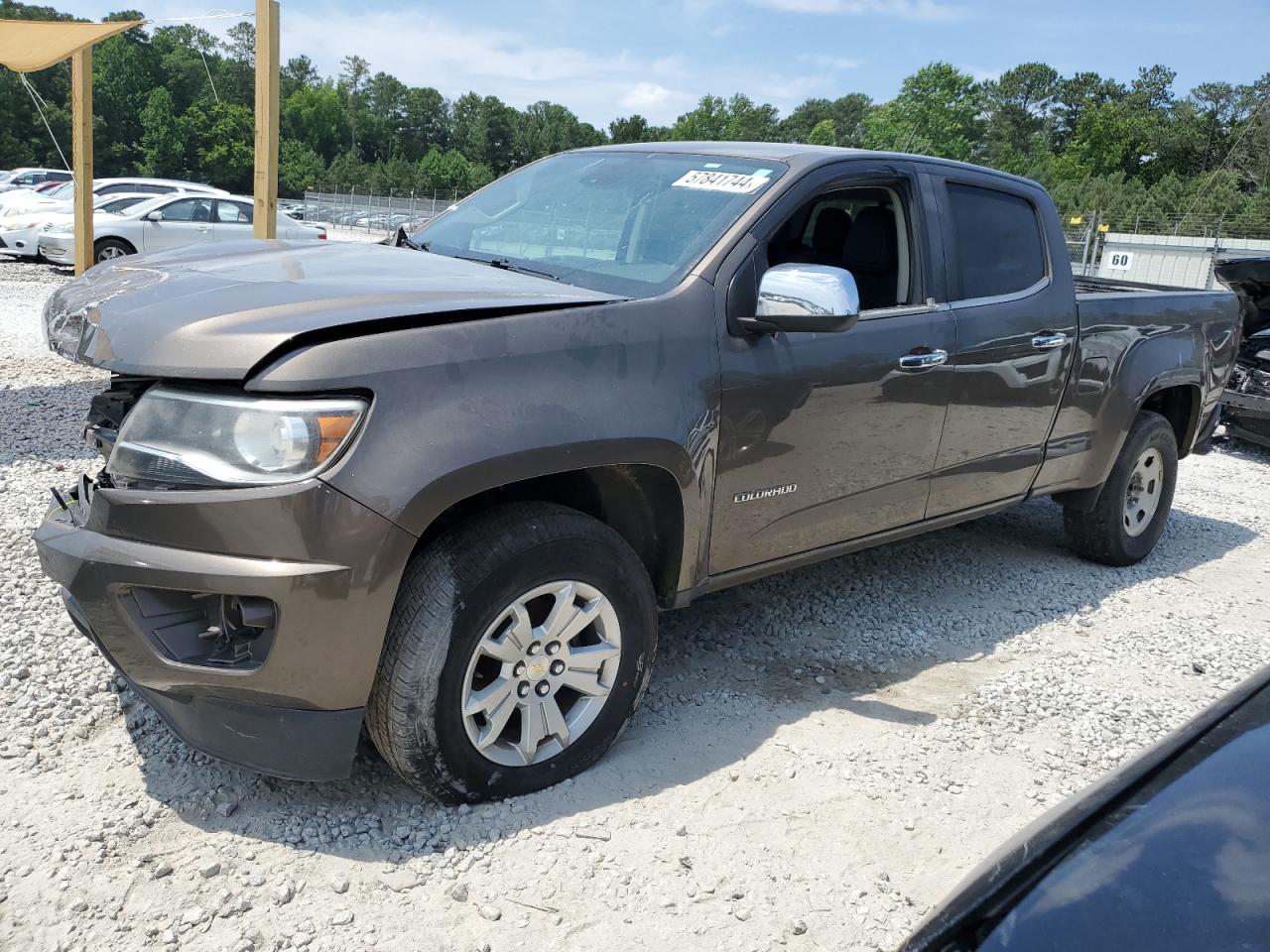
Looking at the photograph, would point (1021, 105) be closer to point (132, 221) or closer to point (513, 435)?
point (132, 221)

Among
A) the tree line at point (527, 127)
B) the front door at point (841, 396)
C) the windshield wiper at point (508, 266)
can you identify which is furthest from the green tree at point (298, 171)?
the front door at point (841, 396)

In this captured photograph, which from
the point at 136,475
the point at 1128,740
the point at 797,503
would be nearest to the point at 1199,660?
the point at 1128,740

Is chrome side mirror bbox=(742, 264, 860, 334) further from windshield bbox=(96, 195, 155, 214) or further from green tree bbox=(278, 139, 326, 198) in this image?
green tree bbox=(278, 139, 326, 198)

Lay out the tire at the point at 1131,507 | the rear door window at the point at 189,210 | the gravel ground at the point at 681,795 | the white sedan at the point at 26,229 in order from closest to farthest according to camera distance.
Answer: the gravel ground at the point at 681,795, the tire at the point at 1131,507, the rear door window at the point at 189,210, the white sedan at the point at 26,229

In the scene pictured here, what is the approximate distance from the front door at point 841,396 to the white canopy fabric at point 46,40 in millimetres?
9107

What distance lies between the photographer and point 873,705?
358cm

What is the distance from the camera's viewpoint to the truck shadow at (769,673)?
2.71 metres

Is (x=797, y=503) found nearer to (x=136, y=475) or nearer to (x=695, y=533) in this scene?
(x=695, y=533)

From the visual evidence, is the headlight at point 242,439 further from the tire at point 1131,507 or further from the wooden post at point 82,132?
the wooden post at point 82,132

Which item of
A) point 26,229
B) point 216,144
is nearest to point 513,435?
point 26,229

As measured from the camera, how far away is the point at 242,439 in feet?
7.60

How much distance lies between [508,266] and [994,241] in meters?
2.08

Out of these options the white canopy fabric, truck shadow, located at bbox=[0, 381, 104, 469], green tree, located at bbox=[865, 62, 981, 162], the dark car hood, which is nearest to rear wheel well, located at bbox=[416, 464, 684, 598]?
the dark car hood

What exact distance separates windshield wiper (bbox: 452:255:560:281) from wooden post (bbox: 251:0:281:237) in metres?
4.35
